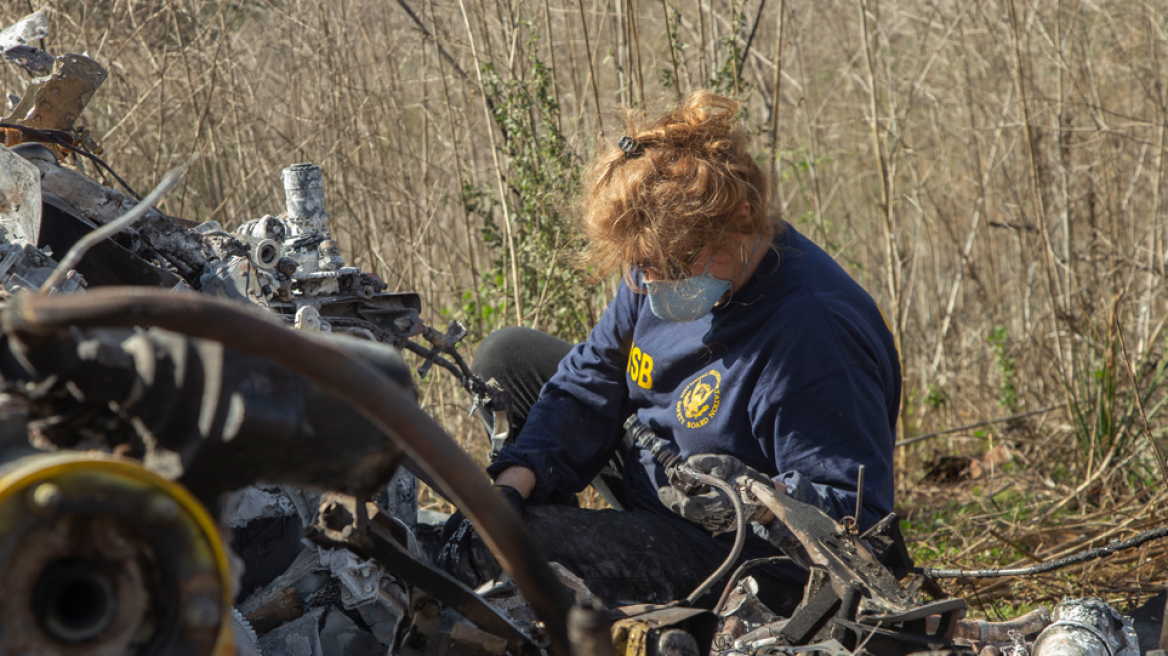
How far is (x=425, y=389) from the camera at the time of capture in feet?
11.9

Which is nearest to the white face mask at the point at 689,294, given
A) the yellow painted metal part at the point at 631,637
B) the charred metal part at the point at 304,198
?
the charred metal part at the point at 304,198

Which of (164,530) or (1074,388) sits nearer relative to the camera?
(164,530)

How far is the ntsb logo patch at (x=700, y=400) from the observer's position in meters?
2.09

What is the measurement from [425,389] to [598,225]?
1.80 meters

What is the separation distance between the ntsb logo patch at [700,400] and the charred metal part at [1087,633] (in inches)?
32.6

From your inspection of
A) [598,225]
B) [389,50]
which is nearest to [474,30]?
[389,50]

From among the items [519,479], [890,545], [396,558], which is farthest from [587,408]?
[396,558]

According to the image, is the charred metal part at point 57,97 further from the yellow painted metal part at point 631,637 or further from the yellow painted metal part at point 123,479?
the yellow painted metal part at point 631,637

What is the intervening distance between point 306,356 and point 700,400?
4.89 ft

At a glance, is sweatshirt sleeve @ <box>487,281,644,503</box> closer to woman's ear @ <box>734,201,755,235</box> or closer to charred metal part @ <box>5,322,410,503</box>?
woman's ear @ <box>734,201,755,235</box>

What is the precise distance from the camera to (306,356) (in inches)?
29.2

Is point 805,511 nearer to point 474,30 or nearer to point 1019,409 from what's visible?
point 474,30

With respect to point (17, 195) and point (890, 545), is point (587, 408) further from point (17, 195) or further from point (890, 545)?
point (17, 195)

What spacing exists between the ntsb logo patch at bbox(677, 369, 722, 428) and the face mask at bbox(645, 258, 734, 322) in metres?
0.16
